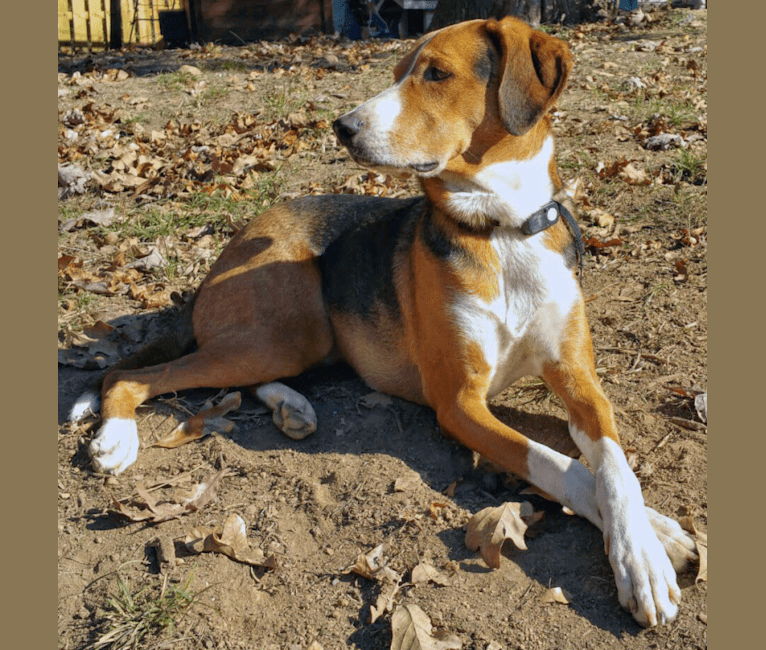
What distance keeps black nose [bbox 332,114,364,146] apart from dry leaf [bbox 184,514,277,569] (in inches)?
71.1

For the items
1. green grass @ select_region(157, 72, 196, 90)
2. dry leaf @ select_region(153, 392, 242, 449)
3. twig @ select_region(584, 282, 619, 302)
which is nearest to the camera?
dry leaf @ select_region(153, 392, 242, 449)

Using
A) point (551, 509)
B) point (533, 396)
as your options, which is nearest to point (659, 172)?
point (533, 396)

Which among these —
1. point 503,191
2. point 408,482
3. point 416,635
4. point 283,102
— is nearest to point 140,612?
point 416,635

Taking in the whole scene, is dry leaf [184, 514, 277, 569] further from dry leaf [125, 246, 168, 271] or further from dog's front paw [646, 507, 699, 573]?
dry leaf [125, 246, 168, 271]

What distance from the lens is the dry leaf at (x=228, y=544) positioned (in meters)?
3.21

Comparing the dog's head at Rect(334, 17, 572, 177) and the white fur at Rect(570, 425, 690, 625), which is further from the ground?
the dog's head at Rect(334, 17, 572, 177)

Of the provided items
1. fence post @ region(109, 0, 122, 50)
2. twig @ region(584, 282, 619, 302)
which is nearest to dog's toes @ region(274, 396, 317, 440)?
twig @ region(584, 282, 619, 302)

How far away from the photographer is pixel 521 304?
3.81m

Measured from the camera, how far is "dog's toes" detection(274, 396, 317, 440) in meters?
4.07

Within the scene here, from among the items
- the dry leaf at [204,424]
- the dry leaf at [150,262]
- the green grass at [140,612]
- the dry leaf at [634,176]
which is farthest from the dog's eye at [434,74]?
the dry leaf at [634,176]

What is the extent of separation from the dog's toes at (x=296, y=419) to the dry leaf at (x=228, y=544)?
77 cm

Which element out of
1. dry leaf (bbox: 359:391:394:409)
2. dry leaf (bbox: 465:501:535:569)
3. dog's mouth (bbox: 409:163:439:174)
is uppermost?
dog's mouth (bbox: 409:163:439:174)

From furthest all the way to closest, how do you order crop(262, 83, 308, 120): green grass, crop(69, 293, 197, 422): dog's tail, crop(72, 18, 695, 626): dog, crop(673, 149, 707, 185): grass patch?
crop(262, 83, 308, 120): green grass
crop(673, 149, 707, 185): grass patch
crop(69, 293, 197, 422): dog's tail
crop(72, 18, 695, 626): dog

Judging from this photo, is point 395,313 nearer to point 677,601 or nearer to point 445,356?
point 445,356
